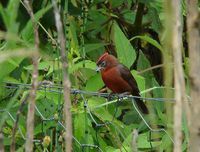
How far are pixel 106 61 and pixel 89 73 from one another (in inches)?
30.8

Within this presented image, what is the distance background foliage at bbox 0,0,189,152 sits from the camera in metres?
2.61

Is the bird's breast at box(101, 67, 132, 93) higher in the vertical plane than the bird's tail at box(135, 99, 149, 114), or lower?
higher

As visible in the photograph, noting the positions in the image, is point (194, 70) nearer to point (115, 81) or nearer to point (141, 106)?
point (141, 106)

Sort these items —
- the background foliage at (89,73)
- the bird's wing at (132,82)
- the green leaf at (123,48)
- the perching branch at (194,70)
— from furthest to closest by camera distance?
1. the bird's wing at (132,82)
2. the green leaf at (123,48)
3. the background foliage at (89,73)
4. the perching branch at (194,70)

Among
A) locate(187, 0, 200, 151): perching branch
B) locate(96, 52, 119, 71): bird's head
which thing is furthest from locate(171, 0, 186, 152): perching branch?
locate(96, 52, 119, 71): bird's head

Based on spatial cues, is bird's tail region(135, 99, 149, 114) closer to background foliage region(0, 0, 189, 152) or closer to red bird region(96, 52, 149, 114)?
background foliage region(0, 0, 189, 152)

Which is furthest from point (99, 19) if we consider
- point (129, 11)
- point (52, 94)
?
point (52, 94)

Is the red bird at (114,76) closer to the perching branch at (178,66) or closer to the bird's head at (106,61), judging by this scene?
the bird's head at (106,61)

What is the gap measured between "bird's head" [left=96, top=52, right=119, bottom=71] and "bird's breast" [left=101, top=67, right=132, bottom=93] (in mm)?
35

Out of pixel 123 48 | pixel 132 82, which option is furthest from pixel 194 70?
pixel 132 82

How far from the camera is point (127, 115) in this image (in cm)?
363

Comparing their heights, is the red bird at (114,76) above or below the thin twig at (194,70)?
above

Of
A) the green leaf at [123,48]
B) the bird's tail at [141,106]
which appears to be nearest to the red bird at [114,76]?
the bird's tail at [141,106]

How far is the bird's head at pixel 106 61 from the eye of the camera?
13.4 feet
